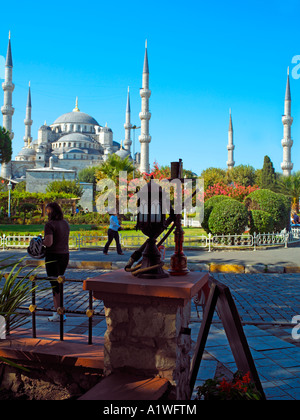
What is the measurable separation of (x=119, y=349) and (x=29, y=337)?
1.31m

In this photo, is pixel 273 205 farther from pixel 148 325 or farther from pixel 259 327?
pixel 148 325

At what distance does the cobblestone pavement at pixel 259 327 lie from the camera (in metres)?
3.34

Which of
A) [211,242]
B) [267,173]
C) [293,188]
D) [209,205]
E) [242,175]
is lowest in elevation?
[211,242]

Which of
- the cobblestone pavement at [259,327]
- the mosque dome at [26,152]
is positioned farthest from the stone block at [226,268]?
the mosque dome at [26,152]

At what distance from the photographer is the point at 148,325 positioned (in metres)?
2.47

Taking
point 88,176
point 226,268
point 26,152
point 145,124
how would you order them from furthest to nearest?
point 26,152, point 88,176, point 145,124, point 226,268

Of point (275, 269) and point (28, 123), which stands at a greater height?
point (28, 123)

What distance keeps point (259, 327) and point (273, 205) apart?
10809 mm

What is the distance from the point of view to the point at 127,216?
34.8 meters

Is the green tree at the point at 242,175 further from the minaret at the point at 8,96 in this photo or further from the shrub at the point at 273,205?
the shrub at the point at 273,205

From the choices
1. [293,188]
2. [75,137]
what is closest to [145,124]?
[293,188]

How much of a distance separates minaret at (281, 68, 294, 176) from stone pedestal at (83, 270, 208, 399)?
169 feet

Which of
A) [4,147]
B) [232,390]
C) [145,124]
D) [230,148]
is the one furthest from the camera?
[230,148]

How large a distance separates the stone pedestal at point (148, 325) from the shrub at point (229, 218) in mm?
11147
